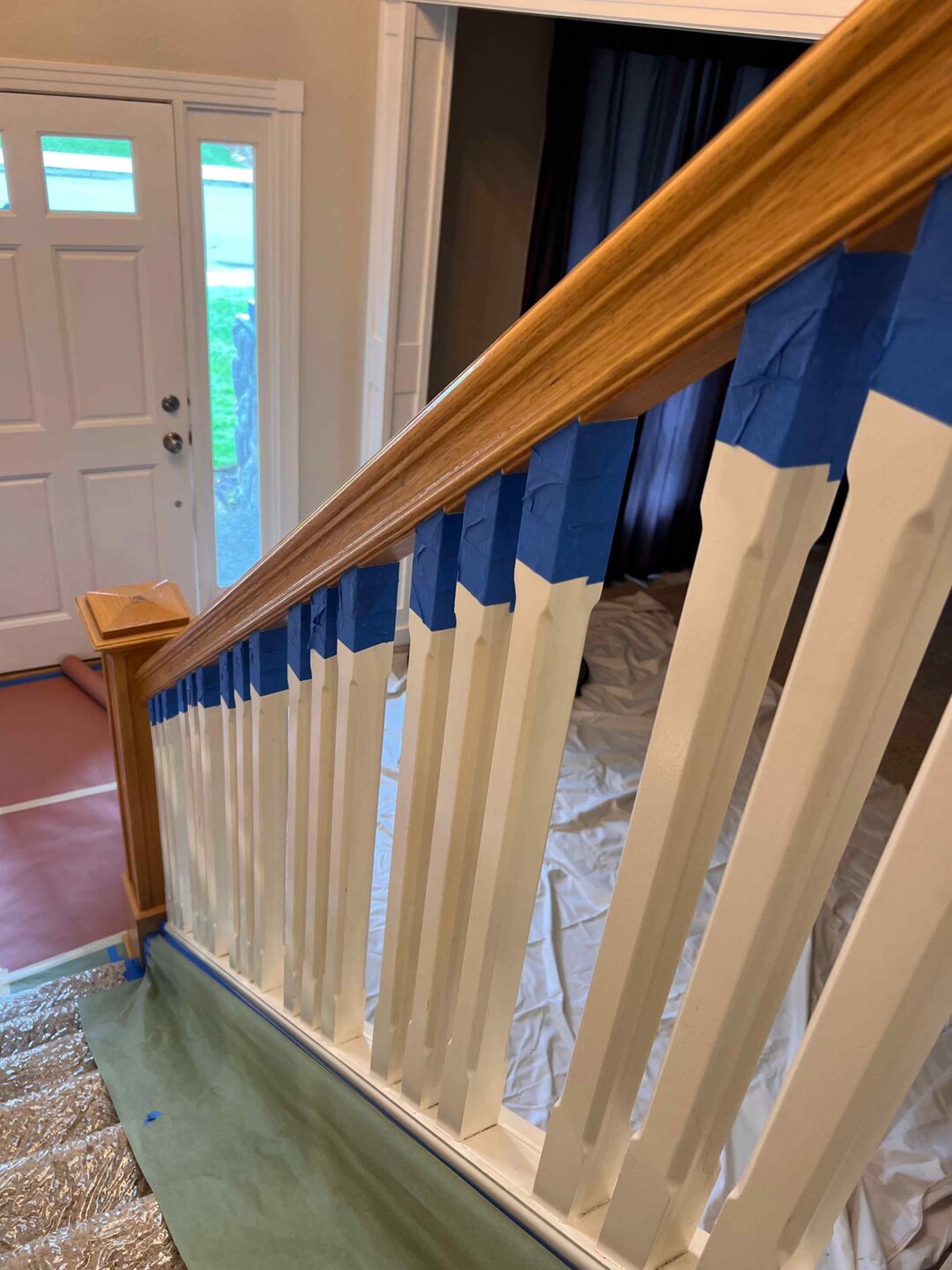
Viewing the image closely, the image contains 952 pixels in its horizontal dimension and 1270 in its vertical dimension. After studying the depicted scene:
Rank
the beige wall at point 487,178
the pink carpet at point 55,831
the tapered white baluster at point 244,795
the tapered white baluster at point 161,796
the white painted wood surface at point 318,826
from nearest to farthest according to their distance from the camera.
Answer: the white painted wood surface at point 318,826, the tapered white baluster at point 244,795, the tapered white baluster at point 161,796, the pink carpet at point 55,831, the beige wall at point 487,178

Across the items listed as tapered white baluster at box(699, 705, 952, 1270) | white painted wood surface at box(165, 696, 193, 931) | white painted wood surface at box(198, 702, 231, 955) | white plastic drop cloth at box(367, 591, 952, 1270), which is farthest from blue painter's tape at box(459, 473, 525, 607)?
white painted wood surface at box(165, 696, 193, 931)

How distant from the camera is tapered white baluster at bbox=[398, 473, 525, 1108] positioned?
73 cm

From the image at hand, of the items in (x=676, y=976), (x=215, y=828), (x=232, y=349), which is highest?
(x=232, y=349)

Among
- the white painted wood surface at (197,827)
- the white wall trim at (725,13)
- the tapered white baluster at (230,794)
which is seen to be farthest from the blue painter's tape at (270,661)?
the white wall trim at (725,13)

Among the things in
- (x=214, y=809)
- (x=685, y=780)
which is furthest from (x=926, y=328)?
(x=214, y=809)

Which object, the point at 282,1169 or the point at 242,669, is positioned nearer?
the point at 282,1169

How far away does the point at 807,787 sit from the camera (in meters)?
0.53

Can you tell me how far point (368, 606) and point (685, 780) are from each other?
0.46 meters

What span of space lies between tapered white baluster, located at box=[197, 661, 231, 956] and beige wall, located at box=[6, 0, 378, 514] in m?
2.27

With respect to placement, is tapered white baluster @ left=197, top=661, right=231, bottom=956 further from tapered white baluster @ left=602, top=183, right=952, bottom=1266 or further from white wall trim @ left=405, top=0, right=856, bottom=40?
white wall trim @ left=405, top=0, right=856, bottom=40

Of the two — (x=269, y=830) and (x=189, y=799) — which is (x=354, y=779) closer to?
(x=269, y=830)

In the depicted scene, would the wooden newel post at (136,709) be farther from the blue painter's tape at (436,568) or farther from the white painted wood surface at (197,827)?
the blue painter's tape at (436,568)

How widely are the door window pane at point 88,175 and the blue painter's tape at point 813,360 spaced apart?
3170 millimetres

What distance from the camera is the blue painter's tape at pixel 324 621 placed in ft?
3.37
